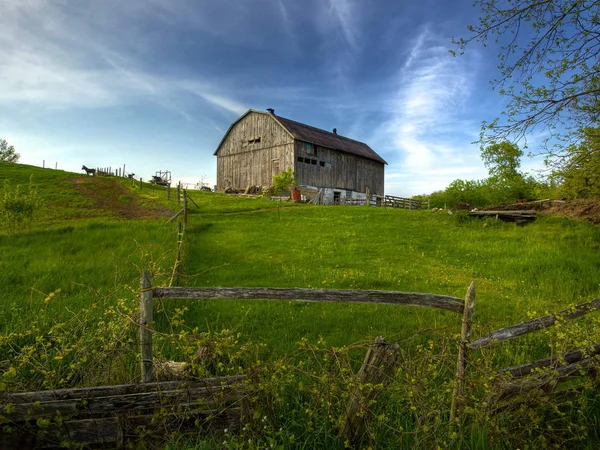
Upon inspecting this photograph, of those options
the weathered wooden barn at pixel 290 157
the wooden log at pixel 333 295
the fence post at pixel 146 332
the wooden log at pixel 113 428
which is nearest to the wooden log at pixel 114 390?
the wooden log at pixel 113 428

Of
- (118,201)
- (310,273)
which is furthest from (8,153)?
(310,273)

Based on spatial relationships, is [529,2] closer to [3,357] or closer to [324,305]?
[324,305]

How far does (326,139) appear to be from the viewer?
42469 mm

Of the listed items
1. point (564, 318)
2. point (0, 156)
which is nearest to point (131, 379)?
point (564, 318)

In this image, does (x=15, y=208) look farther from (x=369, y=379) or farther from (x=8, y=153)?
(x=8, y=153)

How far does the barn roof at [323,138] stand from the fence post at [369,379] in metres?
34.5

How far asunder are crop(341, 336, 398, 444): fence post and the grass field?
0.62 feet

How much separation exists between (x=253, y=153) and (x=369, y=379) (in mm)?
39128

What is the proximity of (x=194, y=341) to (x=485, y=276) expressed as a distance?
10705 millimetres

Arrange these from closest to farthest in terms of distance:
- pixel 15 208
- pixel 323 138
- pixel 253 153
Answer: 1. pixel 15 208
2. pixel 253 153
3. pixel 323 138

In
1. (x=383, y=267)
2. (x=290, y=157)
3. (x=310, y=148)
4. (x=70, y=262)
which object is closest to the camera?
(x=70, y=262)

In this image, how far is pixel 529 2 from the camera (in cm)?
956

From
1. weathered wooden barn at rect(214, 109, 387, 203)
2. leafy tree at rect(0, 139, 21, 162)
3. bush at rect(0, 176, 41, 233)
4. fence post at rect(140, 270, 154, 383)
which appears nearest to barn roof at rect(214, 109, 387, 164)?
weathered wooden barn at rect(214, 109, 387, 203)

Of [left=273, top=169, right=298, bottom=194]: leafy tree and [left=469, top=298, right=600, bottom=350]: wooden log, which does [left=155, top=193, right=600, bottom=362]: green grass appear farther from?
[left=273, top=169, right=298, bottom=194]: leafy tree
